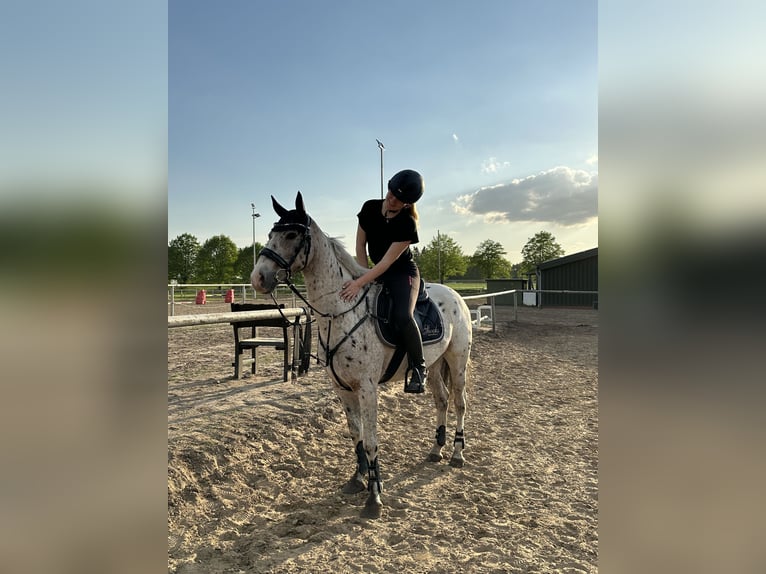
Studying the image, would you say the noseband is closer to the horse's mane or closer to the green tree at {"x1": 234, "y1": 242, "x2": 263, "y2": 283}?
the horse's mane

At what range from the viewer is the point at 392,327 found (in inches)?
135

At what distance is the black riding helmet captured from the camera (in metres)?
3.27

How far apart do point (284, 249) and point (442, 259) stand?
198 ft

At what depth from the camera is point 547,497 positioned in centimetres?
332

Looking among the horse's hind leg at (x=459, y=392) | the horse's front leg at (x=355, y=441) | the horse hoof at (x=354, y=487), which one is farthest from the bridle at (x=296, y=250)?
the horse's hind leg at (x=459, y=392)

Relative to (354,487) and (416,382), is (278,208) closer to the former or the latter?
(416,382)

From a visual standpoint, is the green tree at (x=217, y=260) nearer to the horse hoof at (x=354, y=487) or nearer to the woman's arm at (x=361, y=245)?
the woman's arm at (x=361, y=245)

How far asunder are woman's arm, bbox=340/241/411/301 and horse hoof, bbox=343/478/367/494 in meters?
1.53

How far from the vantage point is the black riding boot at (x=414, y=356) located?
3436mm

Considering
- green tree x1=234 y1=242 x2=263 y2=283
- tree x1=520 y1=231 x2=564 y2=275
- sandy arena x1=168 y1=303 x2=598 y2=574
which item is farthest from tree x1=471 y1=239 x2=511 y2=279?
sandy arena x1=168 y1=303 x2=598 y2=574

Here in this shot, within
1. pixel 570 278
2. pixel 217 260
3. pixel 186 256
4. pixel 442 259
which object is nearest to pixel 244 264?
pixel 217 260
